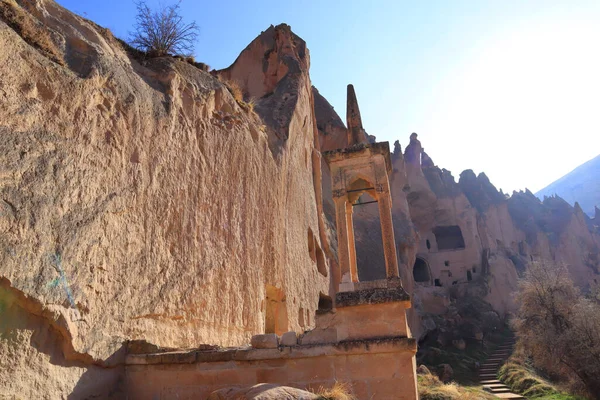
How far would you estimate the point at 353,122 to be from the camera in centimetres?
1123

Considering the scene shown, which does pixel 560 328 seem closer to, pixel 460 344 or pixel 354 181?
pixel 460 344

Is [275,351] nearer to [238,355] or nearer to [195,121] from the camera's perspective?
[238,355]

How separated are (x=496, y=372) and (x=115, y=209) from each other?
22.5 m

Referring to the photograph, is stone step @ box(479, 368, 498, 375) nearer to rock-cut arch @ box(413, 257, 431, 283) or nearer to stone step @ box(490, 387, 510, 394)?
stone step @ box(490, 387, 510, 394)

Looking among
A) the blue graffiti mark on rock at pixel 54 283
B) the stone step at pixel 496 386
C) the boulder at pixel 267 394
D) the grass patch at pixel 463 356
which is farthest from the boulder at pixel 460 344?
the blue graffiti mark on rock at pixel 54 283

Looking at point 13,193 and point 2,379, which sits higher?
Result: point 13,193

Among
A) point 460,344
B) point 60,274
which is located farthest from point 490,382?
point 60,274

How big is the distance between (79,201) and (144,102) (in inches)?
101

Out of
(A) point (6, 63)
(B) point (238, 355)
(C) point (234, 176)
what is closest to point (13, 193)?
(A) point (6, 63)

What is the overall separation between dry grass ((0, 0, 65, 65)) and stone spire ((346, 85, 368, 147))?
619 centimetres

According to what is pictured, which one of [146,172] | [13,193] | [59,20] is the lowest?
[13,193]

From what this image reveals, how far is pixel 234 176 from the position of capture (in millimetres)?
10695

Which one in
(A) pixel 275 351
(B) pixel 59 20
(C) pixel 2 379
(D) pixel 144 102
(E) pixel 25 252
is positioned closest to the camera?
(C) pixel 2 379

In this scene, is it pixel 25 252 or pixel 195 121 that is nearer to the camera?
pixel 25 252
